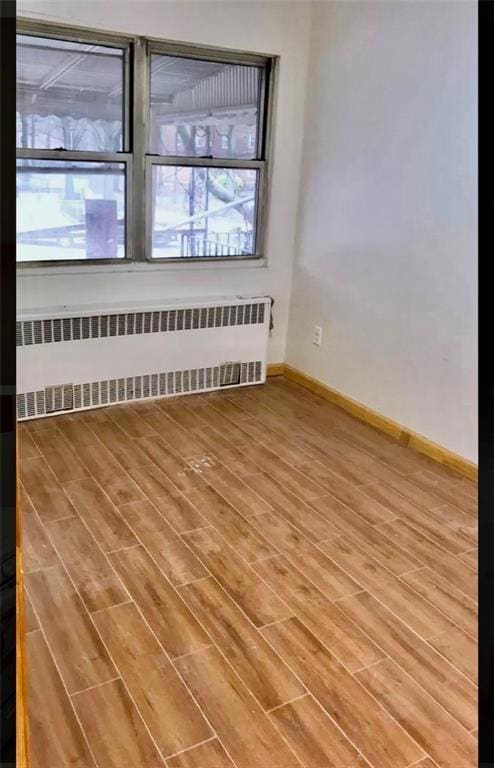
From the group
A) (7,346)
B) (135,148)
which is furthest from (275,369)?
(7,346)

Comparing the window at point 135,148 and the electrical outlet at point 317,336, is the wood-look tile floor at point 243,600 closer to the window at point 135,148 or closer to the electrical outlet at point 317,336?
the electrical outlet at point 317,336

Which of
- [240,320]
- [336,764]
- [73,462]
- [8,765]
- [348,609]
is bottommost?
[336,764]

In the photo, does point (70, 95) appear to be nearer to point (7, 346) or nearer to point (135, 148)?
point (135, 148)

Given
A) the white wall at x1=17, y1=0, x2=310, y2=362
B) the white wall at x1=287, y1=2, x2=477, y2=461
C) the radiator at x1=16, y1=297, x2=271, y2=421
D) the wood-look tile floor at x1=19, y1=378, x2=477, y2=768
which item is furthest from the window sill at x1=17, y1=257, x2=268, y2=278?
the wood-look tile floor at x1=19, y1=378, x2=477, y2=768

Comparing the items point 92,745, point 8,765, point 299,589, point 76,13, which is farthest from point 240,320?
point 8,765

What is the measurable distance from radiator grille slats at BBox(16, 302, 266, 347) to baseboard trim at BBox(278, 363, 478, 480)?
0.52 m

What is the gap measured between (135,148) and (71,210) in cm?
52

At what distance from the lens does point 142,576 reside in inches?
91.4

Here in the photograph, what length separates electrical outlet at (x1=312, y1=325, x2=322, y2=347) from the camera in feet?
13.8

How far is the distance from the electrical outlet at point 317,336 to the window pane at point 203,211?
68 centimetres

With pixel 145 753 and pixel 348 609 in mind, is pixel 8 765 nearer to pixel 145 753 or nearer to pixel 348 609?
pixel 145 753

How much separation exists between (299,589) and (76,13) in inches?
119

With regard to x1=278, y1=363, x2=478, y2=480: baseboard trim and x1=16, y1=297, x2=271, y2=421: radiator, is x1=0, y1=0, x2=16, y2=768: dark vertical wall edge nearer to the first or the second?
x1=278, y1=363, x2=478, y2=480: baseboard trim

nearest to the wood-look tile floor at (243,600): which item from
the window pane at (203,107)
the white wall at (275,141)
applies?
the white wall at (275,141)
